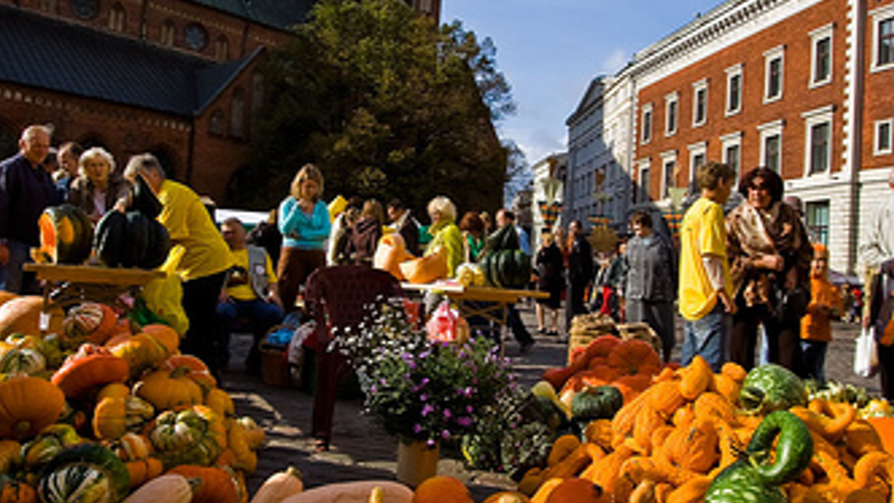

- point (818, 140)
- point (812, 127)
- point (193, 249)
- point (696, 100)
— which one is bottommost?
point (193, 249)

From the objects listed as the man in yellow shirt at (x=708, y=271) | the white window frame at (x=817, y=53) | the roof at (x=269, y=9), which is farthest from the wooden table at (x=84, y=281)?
the roof at (x=269, y=9)

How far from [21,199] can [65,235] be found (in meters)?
1.81

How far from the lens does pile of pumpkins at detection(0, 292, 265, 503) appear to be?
2.54 m

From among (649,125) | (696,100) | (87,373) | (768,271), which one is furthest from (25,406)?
(649,125)

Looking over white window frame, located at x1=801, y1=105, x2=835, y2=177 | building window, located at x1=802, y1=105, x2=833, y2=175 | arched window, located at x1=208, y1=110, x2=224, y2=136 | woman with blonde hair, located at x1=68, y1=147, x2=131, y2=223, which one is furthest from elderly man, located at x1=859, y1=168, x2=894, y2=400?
arched window, located at x1=208, y1=110, x2=224, y2=136

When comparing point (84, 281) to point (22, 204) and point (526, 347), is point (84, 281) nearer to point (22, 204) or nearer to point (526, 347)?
point (22, 204)

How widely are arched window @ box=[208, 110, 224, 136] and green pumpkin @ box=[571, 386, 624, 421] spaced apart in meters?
37.6

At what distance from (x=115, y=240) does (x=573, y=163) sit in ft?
223

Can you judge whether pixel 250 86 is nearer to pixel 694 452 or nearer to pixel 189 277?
pixel 189 277

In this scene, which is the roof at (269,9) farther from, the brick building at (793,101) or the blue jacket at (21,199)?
the blue jacket at (21,199)

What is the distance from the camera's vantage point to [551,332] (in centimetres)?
1313

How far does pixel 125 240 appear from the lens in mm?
5109

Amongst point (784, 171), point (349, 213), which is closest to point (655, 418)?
point (349, 213)

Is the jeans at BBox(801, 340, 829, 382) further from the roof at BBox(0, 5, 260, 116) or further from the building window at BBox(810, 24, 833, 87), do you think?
the roof at BBox(0, 5, 260, 116)
